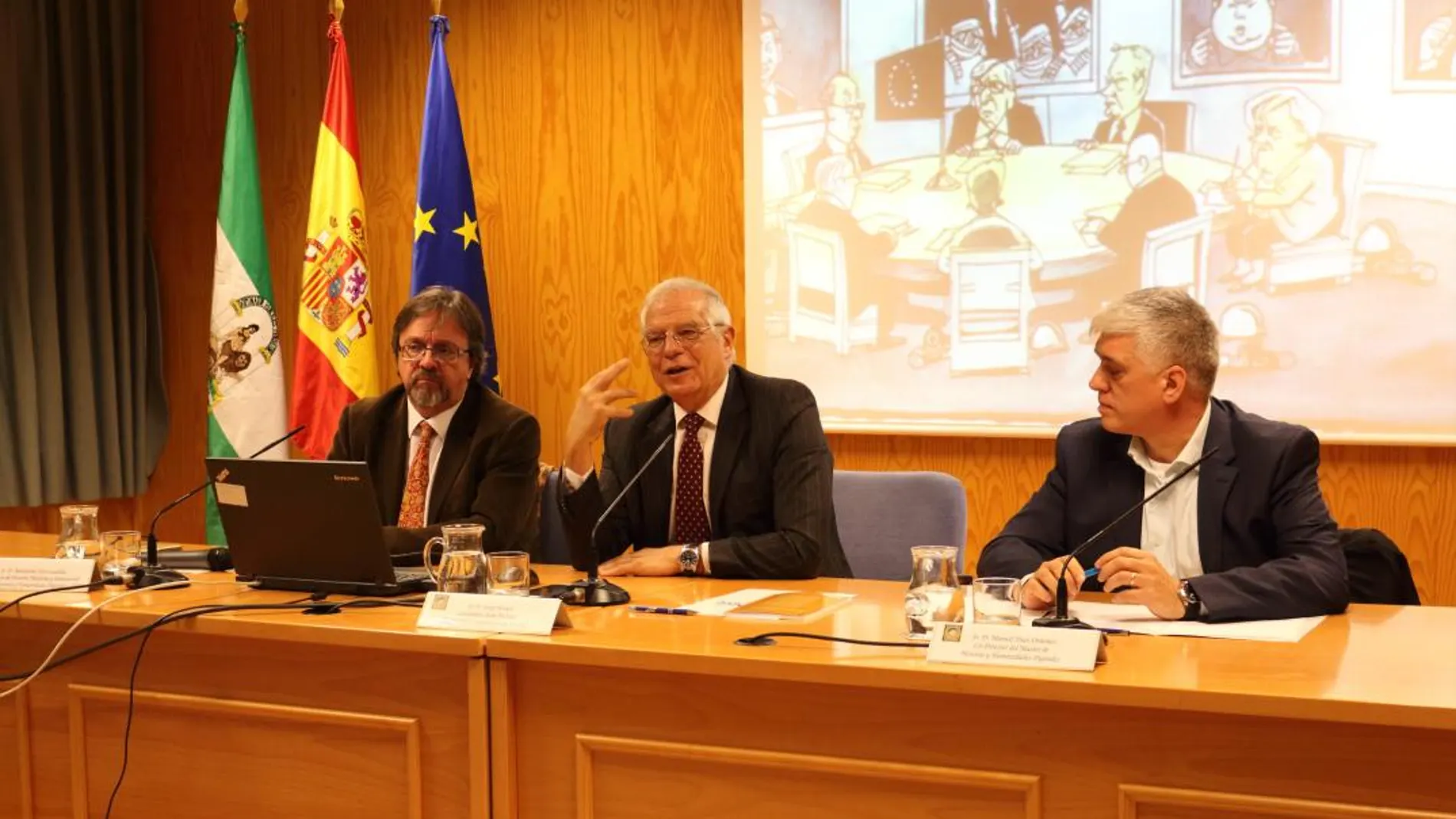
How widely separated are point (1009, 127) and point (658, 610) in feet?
7.43

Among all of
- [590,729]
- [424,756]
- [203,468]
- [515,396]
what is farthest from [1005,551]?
[203,468]

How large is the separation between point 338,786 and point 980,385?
2448 mm

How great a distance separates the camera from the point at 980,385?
160 inches

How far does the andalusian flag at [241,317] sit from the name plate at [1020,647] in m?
3.20

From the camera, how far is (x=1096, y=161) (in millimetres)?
3873

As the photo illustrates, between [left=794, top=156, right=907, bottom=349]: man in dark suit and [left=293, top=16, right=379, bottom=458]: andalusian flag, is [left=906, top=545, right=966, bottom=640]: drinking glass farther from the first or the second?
[left=293, top=16, right=379, bottom=458]: andalusian flag

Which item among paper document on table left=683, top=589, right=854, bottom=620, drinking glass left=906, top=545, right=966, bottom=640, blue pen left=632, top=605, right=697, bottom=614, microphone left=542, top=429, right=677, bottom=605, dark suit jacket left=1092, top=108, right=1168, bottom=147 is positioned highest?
dark suit jacket left=1092, top=108, right=1168, bottom=147

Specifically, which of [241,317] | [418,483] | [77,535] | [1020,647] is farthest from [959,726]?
[241,317]

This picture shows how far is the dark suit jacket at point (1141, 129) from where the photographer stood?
12.5ft

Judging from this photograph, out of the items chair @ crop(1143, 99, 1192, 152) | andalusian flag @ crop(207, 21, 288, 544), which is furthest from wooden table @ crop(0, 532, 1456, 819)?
andalusian flag @ crop(207, 21, 288, 544)

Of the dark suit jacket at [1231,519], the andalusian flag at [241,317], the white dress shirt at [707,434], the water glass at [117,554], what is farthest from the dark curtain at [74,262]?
the dark suit jacket at [1231,519]

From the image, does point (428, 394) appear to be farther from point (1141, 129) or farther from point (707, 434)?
point (1141, 129)

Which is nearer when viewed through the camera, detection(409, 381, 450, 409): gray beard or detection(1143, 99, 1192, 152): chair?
detection(409, 381, 450, 409): gray beard

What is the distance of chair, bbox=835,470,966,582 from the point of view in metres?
2.96
